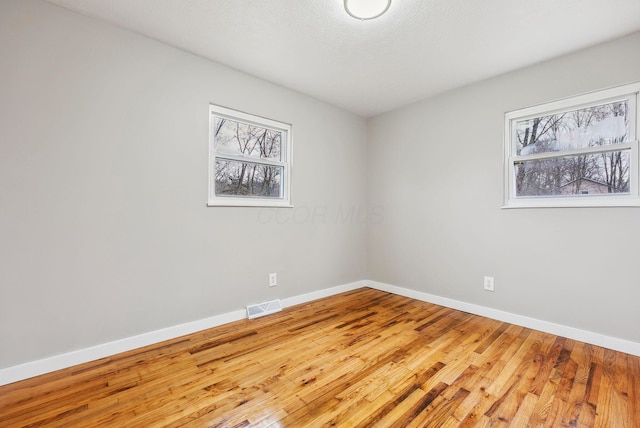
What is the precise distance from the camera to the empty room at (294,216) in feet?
5.64

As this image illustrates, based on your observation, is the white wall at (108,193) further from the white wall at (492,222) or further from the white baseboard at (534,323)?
the white baseboard at (534,323)

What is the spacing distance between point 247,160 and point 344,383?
2.21 meters

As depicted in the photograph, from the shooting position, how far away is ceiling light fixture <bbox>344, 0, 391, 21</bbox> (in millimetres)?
1812

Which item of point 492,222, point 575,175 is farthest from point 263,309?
point 575,175

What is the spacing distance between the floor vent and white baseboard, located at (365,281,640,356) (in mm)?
1655

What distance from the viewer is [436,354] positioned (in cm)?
212

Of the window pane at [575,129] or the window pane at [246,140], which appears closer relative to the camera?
the window pane at [575,129]

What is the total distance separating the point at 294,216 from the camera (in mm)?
3262

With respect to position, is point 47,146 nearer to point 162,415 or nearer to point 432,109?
point 162,415

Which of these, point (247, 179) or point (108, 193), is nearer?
point (108, 193)

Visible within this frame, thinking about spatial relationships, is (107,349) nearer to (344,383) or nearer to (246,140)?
(344,383)

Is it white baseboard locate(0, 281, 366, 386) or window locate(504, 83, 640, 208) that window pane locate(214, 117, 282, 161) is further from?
window locate(504, 83, 640, 208)

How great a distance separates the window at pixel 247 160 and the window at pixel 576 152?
2.37m

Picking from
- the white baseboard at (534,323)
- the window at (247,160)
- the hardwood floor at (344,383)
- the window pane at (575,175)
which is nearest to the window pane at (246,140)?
the window at (247,160)
